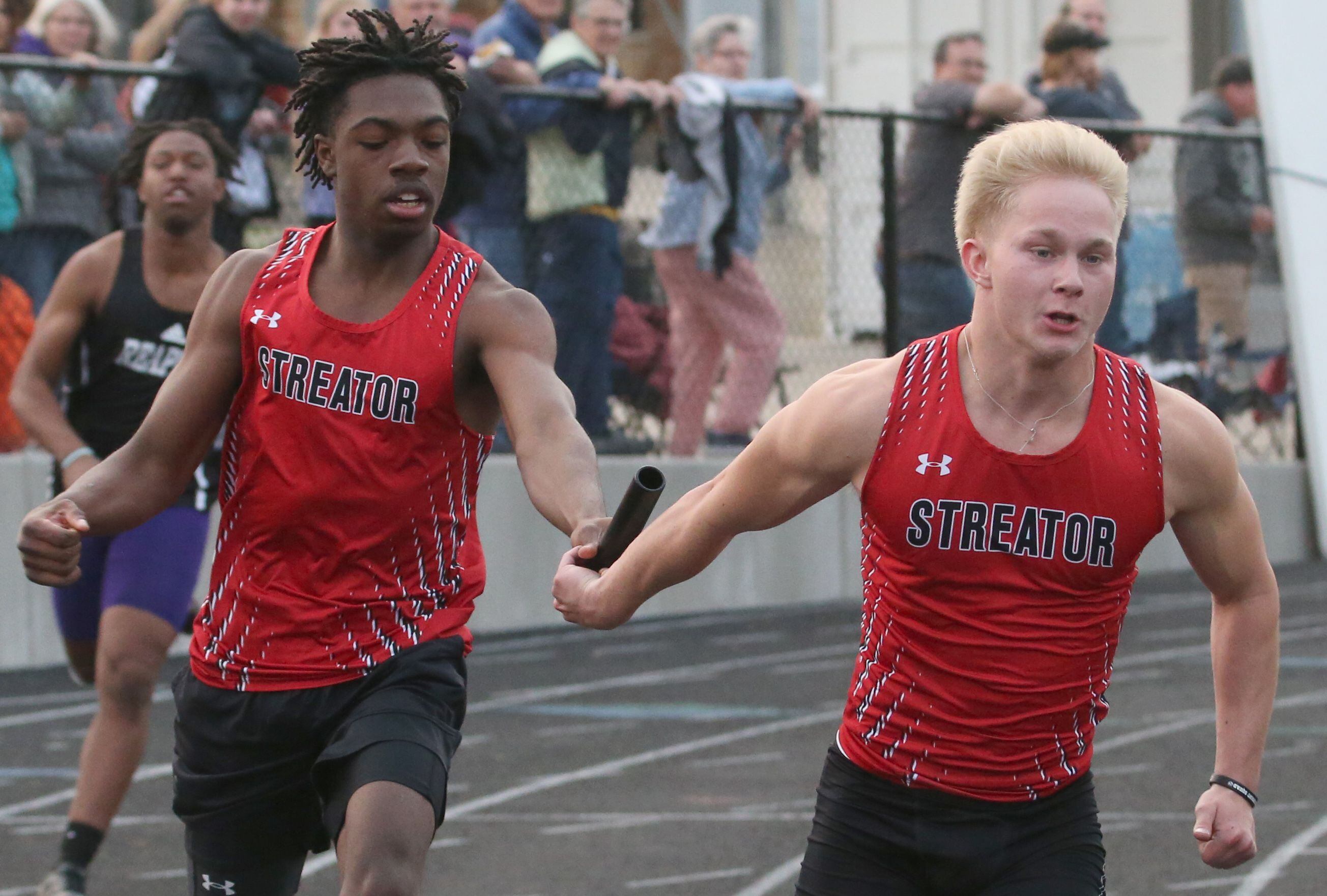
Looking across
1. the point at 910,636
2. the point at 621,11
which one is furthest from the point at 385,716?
the point at 621,11

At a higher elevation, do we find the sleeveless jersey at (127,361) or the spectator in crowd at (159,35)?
the spectator in crowd at (159,35)

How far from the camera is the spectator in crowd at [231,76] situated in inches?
396

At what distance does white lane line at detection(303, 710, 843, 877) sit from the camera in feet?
25.2

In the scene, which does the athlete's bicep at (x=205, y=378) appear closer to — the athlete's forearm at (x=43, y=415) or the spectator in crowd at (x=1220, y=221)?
the athlete's forearm at (x=43, y=415)

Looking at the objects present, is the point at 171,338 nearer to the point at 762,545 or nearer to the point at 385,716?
the point at 385,716

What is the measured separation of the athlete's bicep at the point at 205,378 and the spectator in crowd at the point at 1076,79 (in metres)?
8.67

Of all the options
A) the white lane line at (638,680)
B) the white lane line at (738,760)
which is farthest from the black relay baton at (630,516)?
the white lane line at (638,680)

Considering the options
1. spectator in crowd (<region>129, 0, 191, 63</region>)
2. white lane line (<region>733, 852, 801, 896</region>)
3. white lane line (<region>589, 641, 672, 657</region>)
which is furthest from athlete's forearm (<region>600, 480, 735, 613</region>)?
white lane line (<region>589, 641, 672, 657</region>)

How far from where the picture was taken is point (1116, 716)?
31.0 ft

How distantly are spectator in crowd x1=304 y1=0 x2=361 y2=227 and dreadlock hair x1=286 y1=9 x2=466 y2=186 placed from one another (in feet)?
16.6

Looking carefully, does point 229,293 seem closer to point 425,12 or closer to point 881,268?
point 425,12

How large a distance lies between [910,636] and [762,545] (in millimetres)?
9029

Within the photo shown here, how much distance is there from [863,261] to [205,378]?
342 inches

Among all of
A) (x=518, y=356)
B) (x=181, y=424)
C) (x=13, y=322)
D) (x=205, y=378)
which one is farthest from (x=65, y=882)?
(x=13, y=322)
